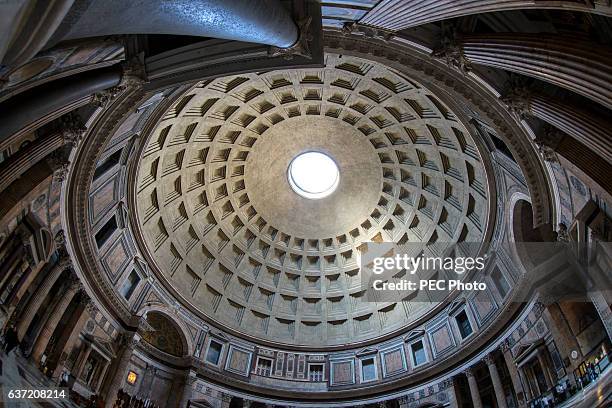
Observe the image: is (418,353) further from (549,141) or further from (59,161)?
(59,161)

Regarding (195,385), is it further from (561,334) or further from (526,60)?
(526,60)

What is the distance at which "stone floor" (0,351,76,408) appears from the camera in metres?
13.4

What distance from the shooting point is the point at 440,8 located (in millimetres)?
10133

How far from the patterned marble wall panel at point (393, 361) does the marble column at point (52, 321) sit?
62.7 ft

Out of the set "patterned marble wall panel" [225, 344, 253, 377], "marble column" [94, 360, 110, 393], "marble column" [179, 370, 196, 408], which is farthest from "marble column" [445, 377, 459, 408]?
"marble column" [94, 360, 110, 393]

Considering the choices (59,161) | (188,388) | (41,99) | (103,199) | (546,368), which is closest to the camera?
(41,99)

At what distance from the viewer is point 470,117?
20.1 meters

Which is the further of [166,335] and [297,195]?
[297,195]

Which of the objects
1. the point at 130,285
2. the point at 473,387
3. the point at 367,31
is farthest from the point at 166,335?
the point at 367,31

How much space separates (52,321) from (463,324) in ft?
70.7

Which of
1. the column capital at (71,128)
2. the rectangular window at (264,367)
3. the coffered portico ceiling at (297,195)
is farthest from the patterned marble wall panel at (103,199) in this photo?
the rectangular window at (264,367)

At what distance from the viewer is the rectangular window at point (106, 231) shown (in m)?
22.8

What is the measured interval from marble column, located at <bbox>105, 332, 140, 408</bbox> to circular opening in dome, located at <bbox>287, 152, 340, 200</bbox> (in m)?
16.9

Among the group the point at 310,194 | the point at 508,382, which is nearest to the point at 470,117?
the point at 508,382
